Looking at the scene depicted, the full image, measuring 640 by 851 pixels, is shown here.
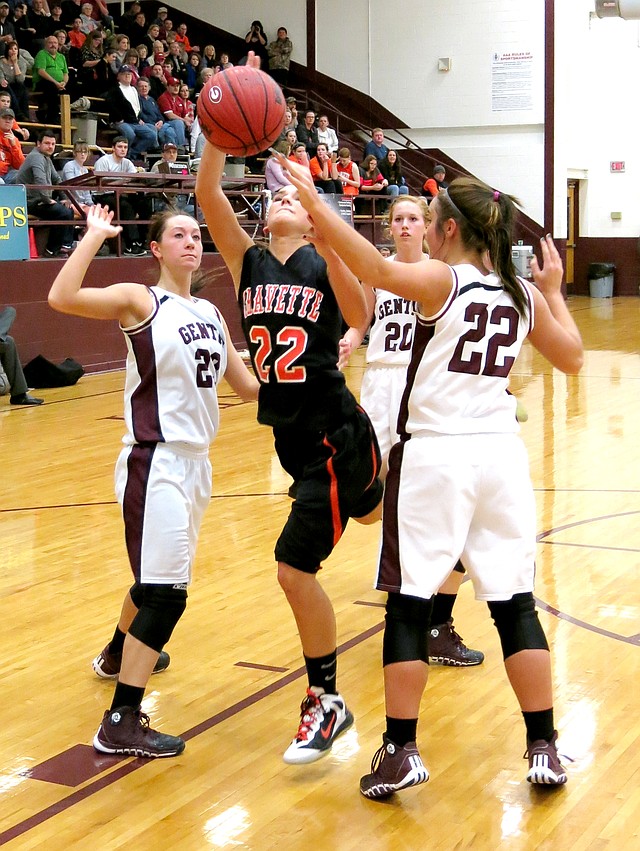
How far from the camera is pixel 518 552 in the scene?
10.4ft

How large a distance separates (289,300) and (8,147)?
11294mm

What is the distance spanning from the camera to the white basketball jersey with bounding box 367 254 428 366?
5.16 metres

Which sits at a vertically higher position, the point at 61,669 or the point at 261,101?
the point at 261,101

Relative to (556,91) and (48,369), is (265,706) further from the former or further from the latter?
(556,91)

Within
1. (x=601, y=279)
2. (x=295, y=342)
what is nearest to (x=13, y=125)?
(x=295, y=342)

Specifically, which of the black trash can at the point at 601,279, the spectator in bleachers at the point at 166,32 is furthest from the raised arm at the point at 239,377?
the black trash can at the point at 601,279

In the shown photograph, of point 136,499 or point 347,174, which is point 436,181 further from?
point 136,499

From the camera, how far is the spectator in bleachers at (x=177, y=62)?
1938 cm

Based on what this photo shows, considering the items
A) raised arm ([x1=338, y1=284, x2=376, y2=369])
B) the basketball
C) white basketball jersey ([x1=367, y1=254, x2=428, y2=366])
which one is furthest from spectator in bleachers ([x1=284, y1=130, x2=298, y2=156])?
the basketball

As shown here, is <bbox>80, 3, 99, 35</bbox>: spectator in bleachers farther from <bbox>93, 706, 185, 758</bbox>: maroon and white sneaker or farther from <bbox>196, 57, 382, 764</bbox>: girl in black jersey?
<bbox>93, 706, 185, 758</bbox>: maroon and white sneaker

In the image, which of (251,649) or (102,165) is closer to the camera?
(251,649)

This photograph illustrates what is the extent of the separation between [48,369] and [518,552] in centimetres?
999

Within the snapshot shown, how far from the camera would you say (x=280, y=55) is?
22.8 meters

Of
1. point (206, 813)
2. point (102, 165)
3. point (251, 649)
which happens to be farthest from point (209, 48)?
point (206, 813)
